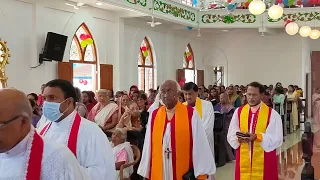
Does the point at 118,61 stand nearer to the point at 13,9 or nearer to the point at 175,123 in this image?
the point at 13,9

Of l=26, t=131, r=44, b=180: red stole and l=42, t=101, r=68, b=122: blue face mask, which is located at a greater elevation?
l=42, t=101, r=68, b=122: blue face mask

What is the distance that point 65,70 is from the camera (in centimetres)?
1266

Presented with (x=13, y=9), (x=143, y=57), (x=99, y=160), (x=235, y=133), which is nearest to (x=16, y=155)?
(x=99, y=160)

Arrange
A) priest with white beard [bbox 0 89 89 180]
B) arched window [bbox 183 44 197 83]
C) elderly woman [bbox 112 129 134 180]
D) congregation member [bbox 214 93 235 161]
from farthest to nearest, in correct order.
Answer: arched window [bbox 183 44 197 83]
congregation member [bbox 214 93 235 161]
elderly woman [bbox 112 129 134 180]
priest with white beard [bbox 0 89 89 180]

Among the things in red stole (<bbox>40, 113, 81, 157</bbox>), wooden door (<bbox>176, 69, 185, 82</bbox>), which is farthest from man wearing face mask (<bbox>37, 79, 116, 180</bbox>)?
wooden door (<bbox>176, 69, 185, 82</bbox>)

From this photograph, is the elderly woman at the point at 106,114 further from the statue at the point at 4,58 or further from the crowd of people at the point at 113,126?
the statue at the point at 4,58

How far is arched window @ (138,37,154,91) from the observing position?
17172 mm

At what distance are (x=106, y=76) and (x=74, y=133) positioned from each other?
11488mm

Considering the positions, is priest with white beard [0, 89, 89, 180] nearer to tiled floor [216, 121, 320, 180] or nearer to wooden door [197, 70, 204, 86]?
tiled floor [216, 121, 320, 180]

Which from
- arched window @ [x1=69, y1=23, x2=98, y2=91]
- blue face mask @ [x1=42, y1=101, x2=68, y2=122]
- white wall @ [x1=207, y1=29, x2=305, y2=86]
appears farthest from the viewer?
white wall @ [x1=207, y1=29, x2=305, y2=86]

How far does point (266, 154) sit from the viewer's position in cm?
579

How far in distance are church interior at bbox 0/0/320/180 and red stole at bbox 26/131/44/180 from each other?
9.28ft

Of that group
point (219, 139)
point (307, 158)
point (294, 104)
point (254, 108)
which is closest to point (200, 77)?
point (294, 104)

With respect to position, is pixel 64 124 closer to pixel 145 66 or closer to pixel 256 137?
pixel 256 137
